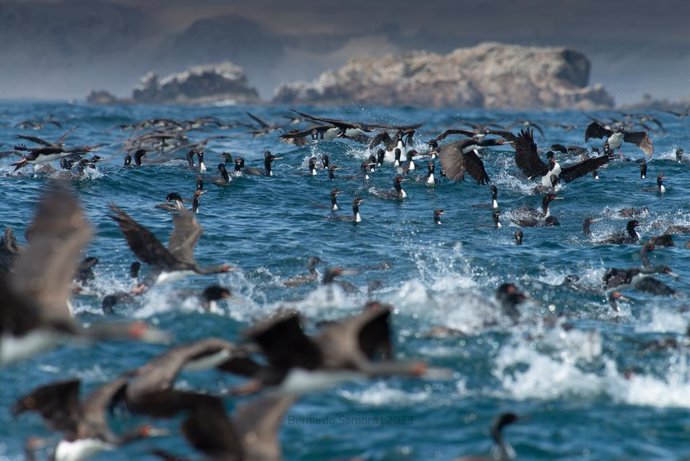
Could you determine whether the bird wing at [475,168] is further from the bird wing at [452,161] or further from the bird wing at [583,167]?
the bird wing at [583,167]

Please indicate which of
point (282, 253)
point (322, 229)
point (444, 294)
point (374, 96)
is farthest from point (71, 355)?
point (374, 96)

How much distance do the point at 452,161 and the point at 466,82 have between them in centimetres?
13972

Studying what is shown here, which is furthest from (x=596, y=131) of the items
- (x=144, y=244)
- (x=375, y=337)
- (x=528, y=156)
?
(x=375, y=337)

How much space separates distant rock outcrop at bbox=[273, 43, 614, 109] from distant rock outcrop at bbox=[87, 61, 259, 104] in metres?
8.56

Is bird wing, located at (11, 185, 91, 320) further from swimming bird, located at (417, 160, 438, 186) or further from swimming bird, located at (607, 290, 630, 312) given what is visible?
swimming bird, located at (417, 160, 438, 186)

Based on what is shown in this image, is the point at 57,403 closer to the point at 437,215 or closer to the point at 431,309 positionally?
the point at 431,309

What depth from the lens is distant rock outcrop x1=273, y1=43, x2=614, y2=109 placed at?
158 m

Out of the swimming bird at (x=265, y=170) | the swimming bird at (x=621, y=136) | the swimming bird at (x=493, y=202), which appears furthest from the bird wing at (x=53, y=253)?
the swimming bird at (x=621, y=136)

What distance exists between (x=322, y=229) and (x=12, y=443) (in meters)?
13.1

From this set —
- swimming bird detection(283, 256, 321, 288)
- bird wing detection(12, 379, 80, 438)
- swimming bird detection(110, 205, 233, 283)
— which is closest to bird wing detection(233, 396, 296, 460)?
bird wing detection(12, 379, 80, 438)

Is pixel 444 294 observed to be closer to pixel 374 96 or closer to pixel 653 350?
pixel 653 350

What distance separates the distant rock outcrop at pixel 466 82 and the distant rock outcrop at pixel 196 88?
8.56m

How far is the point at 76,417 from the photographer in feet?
31.0

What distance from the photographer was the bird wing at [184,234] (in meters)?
15.7
